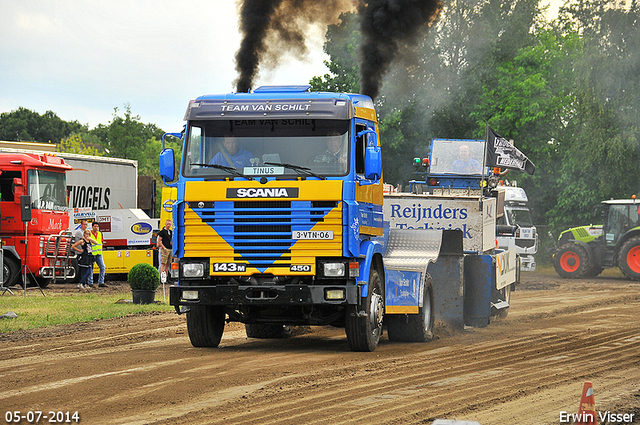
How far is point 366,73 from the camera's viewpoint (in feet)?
57.7

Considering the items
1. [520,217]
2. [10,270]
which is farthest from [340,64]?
[10,270]

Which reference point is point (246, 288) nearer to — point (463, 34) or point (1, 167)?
point (1, 167)

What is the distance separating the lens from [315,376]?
29.8 feet

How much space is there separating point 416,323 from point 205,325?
3.26 metres

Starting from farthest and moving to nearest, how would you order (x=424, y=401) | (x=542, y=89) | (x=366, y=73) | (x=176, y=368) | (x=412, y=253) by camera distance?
(x=542, y=89)
(x=366, y=73)
(x=412, y=253)
(x=176, y=368)
(x=424, y=401)

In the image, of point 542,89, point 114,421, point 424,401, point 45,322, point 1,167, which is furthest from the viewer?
point 542,89

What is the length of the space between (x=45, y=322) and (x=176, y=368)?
21.3 feet

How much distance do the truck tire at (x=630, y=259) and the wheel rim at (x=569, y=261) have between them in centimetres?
193

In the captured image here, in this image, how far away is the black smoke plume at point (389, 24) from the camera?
17.7 meters

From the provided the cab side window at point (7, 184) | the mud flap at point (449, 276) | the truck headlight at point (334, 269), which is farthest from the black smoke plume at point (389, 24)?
the cab side window at point (7, 184)

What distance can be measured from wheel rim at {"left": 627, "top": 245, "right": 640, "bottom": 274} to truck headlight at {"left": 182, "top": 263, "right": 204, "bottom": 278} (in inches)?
891

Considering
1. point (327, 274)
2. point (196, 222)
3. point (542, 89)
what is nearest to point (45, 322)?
point (196, 222)

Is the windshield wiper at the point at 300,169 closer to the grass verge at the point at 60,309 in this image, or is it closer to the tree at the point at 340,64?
the grass verge at the point at 60,309

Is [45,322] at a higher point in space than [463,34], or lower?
lower
